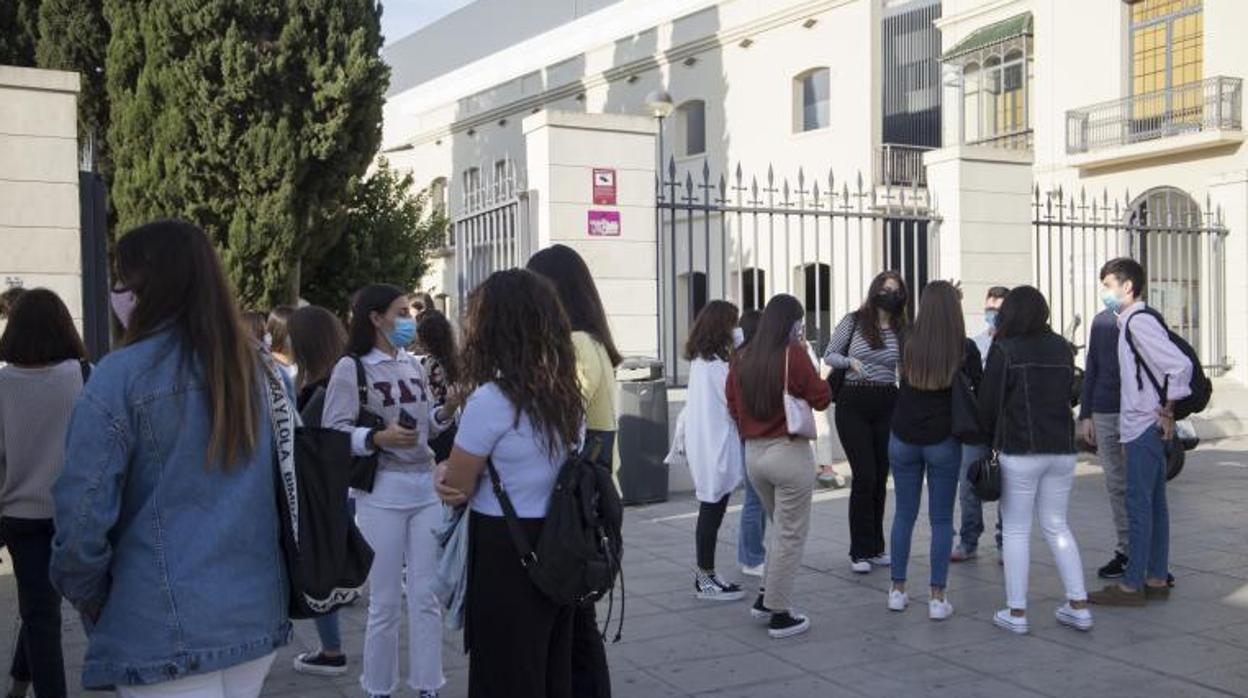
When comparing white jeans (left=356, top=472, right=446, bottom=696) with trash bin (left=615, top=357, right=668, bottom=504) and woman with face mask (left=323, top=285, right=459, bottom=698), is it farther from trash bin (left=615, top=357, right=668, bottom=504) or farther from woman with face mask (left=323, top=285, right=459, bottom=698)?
trash bin (left=615, top=357, right=668, bottom=504)

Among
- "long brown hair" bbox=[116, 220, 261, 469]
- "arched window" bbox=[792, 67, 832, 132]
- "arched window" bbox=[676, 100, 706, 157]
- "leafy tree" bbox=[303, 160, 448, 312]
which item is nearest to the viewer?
"long brown hair" bbox=[116, 220, 261, 469]

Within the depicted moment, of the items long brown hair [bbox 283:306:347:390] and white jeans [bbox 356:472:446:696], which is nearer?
white jeans [bbox 356:472:446:696]

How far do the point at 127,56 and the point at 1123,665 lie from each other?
1278 cm

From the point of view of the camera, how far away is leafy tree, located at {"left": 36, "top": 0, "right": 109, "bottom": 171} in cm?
1370

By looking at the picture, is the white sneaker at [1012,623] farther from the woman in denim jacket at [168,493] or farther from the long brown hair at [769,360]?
the woman in denim jacket at [168,493]

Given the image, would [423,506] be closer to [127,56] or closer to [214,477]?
[214,477]

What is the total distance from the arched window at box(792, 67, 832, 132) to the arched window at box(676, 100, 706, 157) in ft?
8.50

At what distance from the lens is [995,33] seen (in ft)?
72.9

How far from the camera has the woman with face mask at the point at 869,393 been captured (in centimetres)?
703

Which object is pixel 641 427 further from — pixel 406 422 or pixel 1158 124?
pixel 1158 124

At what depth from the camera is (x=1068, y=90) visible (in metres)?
21.4

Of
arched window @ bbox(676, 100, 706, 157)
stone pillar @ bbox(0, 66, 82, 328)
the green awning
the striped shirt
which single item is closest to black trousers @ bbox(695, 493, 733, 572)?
the striped shirt

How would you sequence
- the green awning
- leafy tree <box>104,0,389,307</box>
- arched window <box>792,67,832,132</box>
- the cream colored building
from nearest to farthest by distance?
the cream colored building < leafy tree <box>104,0,389,307</box> < the green awning < arched window <box>792,67,832,132</box>

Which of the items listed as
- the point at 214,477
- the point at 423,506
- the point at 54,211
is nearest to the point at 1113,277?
the point at 423,506
